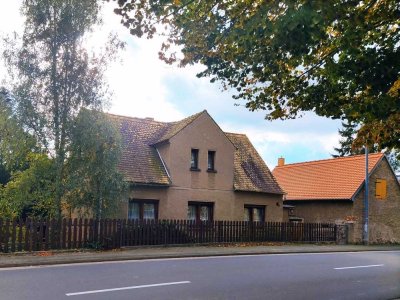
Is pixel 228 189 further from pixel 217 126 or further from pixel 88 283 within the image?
pixel 88 283

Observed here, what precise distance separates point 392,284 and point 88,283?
734 centimetres

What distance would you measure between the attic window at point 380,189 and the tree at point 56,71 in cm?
2024

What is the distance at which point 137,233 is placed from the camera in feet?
65.3

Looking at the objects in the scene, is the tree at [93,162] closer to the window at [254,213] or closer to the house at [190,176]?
the house at [190,176]

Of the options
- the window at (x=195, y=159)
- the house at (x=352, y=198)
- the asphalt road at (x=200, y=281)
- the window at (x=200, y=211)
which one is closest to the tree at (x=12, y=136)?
the asphalt road at (x=200, y=281)

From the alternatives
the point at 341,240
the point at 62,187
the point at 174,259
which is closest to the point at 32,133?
the point at 62,187

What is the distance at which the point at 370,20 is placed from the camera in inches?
364

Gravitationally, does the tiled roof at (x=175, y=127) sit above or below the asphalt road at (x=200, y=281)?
above

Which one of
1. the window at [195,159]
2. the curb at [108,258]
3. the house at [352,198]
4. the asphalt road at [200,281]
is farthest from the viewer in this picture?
the house at [352,198]

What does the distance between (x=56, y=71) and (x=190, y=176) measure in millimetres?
9740

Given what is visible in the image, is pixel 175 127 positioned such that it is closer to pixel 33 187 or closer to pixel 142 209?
pixel 142 209

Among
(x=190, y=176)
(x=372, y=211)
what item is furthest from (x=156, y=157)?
(x=372, y=211)

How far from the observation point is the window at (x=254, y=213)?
1101 inches

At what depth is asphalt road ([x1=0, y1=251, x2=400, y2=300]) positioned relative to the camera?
9266 mm
